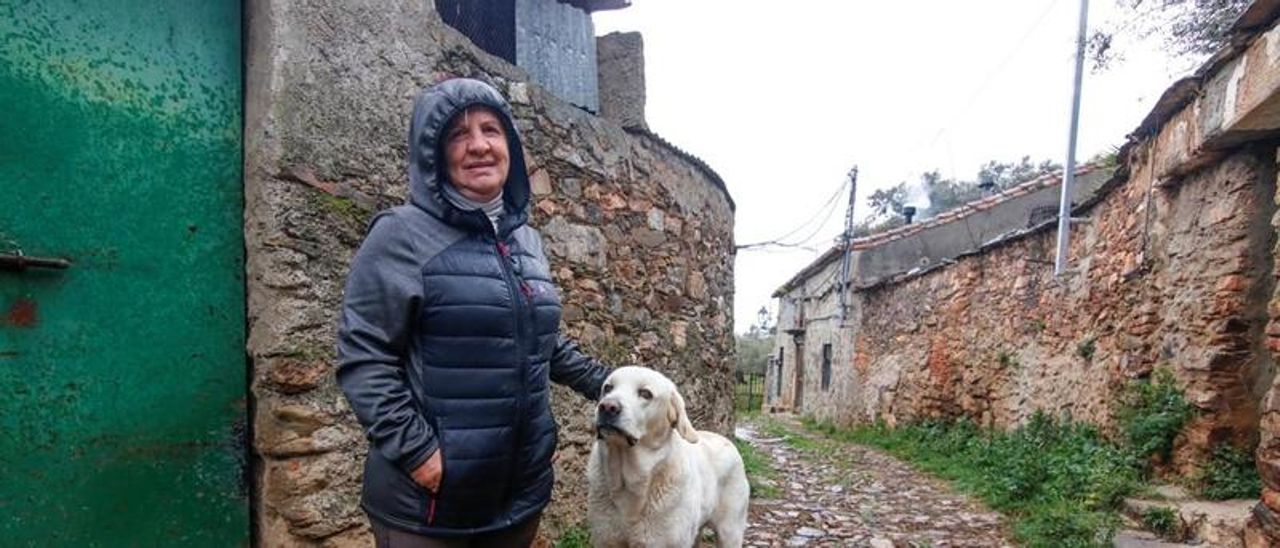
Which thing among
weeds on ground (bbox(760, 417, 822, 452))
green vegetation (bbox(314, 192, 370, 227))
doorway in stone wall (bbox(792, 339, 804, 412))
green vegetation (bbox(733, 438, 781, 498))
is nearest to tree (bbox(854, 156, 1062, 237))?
doorway in stone wall (bbox(792, 339, 804, 412))

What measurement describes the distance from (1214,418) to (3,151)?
6170mm

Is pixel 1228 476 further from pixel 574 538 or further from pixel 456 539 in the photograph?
pixel 456 539

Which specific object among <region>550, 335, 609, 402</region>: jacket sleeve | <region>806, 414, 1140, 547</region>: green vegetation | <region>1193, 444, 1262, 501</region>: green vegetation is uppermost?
<region>550, 335, 609, 402</region>: jacket sleeve

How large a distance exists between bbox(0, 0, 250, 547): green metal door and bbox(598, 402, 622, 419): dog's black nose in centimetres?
130

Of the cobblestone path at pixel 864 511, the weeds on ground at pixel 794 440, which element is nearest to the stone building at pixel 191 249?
the cobblestone path at pixel 864 511

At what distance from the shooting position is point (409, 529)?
5.01ft

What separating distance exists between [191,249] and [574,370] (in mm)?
1387

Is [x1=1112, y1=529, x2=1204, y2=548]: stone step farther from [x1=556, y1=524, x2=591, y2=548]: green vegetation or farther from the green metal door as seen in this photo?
the green metal door

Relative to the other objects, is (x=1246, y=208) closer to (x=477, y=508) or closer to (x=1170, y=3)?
(x=1170, y=3)

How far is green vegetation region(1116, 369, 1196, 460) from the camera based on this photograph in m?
4.69

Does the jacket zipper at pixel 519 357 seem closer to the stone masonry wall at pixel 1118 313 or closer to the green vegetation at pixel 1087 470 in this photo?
the green vegetation at pixel 1087 470

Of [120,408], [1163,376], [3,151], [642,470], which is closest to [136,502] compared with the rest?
[120,408]

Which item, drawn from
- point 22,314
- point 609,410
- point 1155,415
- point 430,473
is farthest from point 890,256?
point 22,314

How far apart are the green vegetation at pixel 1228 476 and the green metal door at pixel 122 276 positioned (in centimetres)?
524
